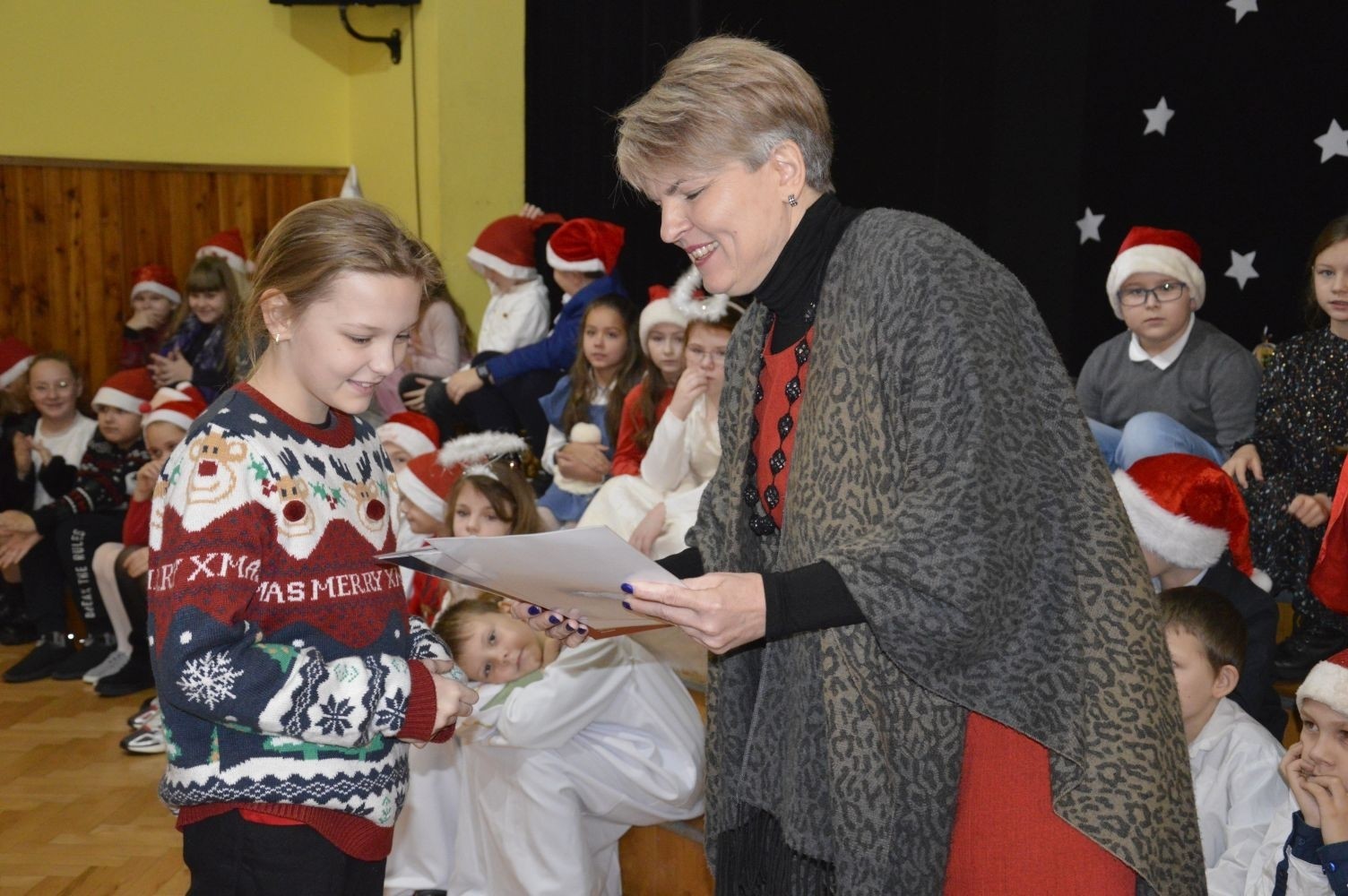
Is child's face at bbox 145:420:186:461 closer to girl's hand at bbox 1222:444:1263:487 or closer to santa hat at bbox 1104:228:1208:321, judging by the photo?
santa hat at bbox 1104:228:1208:321

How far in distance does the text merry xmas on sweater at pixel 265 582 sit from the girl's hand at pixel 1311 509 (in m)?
2.25

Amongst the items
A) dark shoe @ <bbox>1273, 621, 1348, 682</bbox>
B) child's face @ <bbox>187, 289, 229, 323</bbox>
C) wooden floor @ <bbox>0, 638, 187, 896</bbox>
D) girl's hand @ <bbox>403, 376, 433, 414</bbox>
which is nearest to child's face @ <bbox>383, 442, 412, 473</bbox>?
girl's hand @ <bbox>403, 376, 433, 414</bbox>

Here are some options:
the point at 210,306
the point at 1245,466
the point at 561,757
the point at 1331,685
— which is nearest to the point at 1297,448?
the point at 1245,466

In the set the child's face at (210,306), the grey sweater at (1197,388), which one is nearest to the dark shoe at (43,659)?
the child's face at (210,306)

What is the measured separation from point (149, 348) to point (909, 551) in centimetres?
572

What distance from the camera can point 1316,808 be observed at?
1872 mm

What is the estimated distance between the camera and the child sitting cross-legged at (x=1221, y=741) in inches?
83.7

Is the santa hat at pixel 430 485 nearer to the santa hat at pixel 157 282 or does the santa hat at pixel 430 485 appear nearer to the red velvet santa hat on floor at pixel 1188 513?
the red velvet santa hat on floor at pixel 1188 513

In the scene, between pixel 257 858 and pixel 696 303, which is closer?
pixel 257 858

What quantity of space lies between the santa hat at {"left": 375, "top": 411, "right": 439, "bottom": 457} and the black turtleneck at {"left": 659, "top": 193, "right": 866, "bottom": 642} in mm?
2869

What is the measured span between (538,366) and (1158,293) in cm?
214

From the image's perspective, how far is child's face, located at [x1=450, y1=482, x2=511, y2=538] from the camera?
332cm

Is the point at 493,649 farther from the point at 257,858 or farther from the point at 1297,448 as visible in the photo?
the point at 1297,448

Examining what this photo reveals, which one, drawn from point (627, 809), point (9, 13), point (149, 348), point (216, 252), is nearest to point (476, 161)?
point (216, 252)
